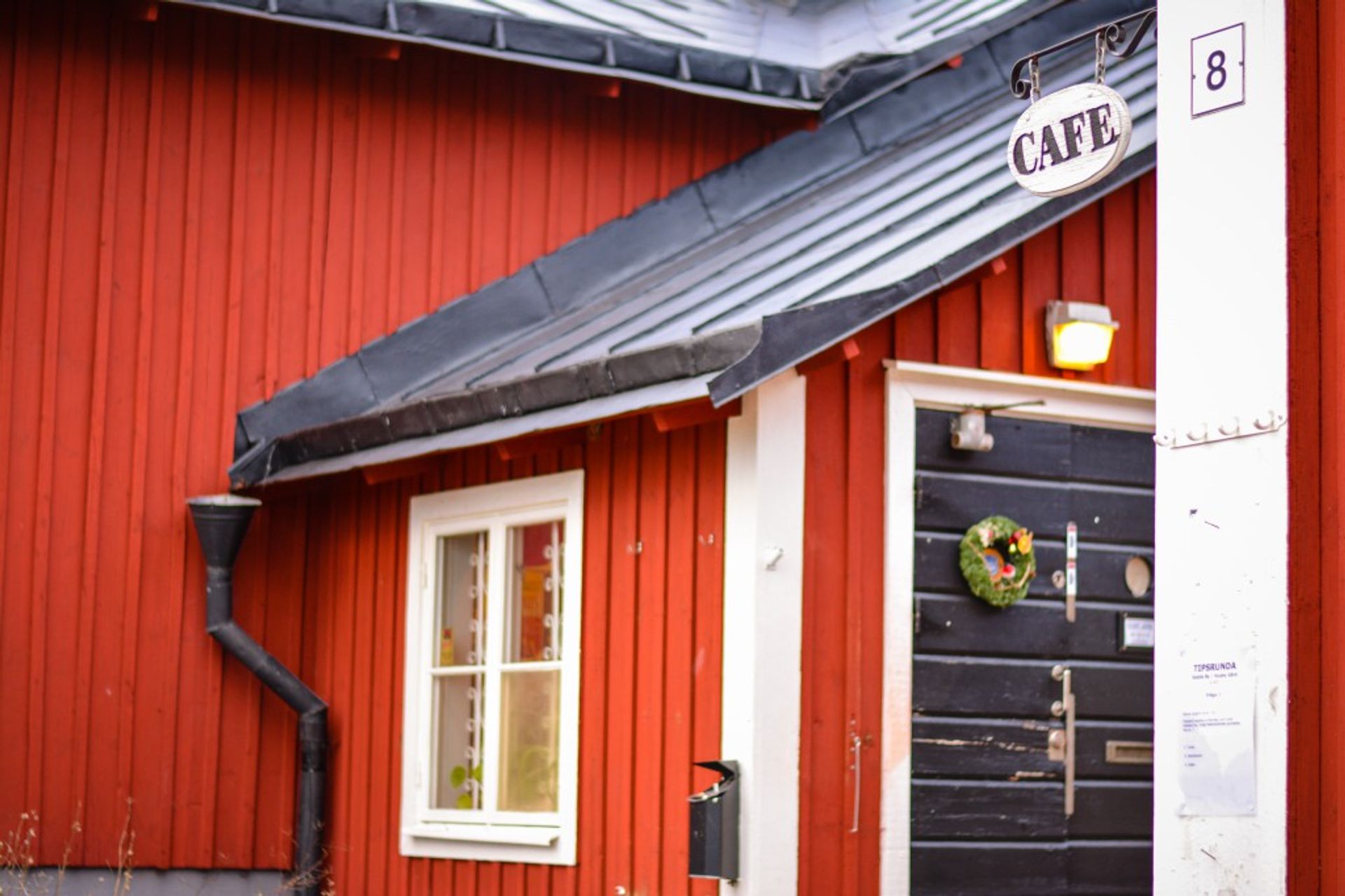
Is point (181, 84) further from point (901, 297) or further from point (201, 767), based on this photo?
point (901, 297)

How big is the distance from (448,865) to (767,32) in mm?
4740

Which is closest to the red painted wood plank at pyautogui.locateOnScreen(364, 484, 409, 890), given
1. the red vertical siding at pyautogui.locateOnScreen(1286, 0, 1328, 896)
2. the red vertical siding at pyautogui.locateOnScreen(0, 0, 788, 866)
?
the red vertical siding at pyautogui.locateOnScreen(0, 0, 788, 866)

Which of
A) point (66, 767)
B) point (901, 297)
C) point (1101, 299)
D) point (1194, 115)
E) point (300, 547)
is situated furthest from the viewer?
point (300, 547)

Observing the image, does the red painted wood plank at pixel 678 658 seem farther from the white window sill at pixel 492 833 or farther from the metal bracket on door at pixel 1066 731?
the metal bracket on door at pixel 1066 731

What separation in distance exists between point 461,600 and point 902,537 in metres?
2.40

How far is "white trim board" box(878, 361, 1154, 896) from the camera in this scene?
7828mm

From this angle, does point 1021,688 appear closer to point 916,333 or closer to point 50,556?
point 916,333

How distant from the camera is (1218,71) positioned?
5.41m

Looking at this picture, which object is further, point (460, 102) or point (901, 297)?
point (460, 102)

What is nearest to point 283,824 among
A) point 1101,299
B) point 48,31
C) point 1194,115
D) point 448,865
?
point 448,865

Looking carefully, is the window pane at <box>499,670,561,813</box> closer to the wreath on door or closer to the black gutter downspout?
the black gutter downspout

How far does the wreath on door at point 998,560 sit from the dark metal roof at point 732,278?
1.12m

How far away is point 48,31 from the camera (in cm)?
976

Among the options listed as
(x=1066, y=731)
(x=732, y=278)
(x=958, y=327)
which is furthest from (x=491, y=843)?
(x=958, y=327)
